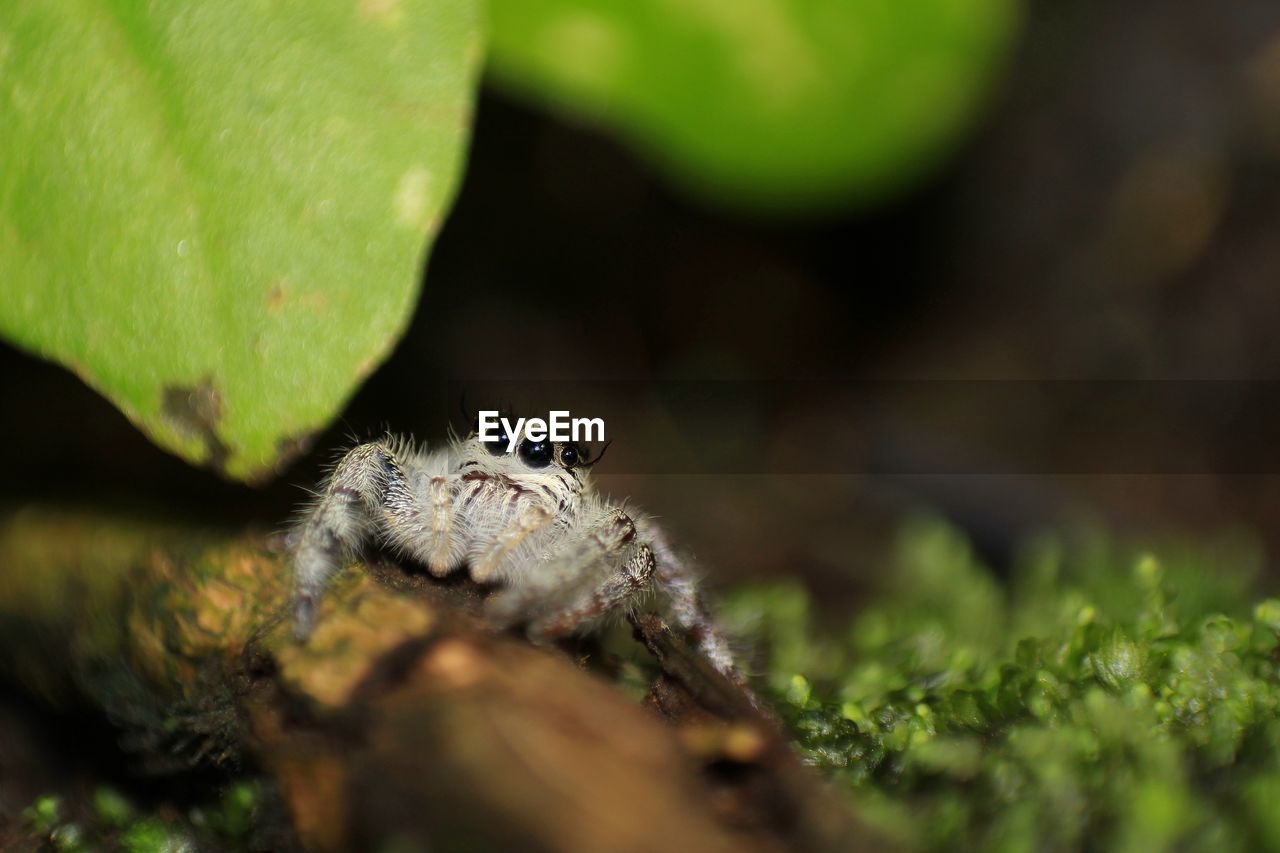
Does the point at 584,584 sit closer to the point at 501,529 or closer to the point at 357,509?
the point at 501,529

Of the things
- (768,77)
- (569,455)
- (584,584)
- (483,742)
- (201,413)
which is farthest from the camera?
(768,77)

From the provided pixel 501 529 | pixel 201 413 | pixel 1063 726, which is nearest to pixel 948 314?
pixel 1063 726

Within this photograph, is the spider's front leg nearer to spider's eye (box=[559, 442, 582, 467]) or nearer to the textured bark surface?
the textured bark surface

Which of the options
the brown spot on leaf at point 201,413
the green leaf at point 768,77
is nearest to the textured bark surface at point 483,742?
the brown spot on leaf at point 201,413

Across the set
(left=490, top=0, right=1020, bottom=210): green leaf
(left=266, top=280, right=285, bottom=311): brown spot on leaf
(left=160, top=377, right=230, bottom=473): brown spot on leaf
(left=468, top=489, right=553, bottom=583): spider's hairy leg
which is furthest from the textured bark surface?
(left=490, top=0, right=1020, bottom=210): green leaf

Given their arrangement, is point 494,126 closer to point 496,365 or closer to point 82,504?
point 496,365
